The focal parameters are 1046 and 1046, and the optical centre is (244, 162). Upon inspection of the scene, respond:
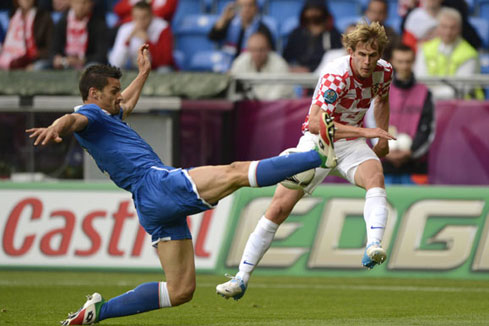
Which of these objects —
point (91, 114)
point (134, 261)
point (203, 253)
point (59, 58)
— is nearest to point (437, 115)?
point (203, 253)

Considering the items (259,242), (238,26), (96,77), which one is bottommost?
(259,242)

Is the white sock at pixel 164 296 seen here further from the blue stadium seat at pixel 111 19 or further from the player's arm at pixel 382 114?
the blue stadium seat at pixel 111 19

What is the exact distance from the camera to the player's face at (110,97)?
7500mm

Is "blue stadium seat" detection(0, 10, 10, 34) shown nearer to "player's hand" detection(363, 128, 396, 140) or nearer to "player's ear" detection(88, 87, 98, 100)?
"player's ear" detection(88, 87, 98, 100)

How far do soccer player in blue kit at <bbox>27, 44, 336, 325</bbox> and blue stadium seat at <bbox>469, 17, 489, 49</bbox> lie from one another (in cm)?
956

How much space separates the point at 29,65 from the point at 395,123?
18.3 feet

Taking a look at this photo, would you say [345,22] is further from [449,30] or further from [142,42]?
[142,42]

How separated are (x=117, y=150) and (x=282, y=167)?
1.22 metres

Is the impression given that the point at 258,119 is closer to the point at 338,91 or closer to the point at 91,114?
the point at 338,91

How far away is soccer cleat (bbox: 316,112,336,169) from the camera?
6.97 metres

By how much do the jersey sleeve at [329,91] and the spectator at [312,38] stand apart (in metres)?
6.22

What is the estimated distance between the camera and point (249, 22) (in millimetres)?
15391

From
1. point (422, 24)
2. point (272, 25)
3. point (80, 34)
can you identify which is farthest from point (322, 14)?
point (80, 34)

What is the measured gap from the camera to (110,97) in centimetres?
752
